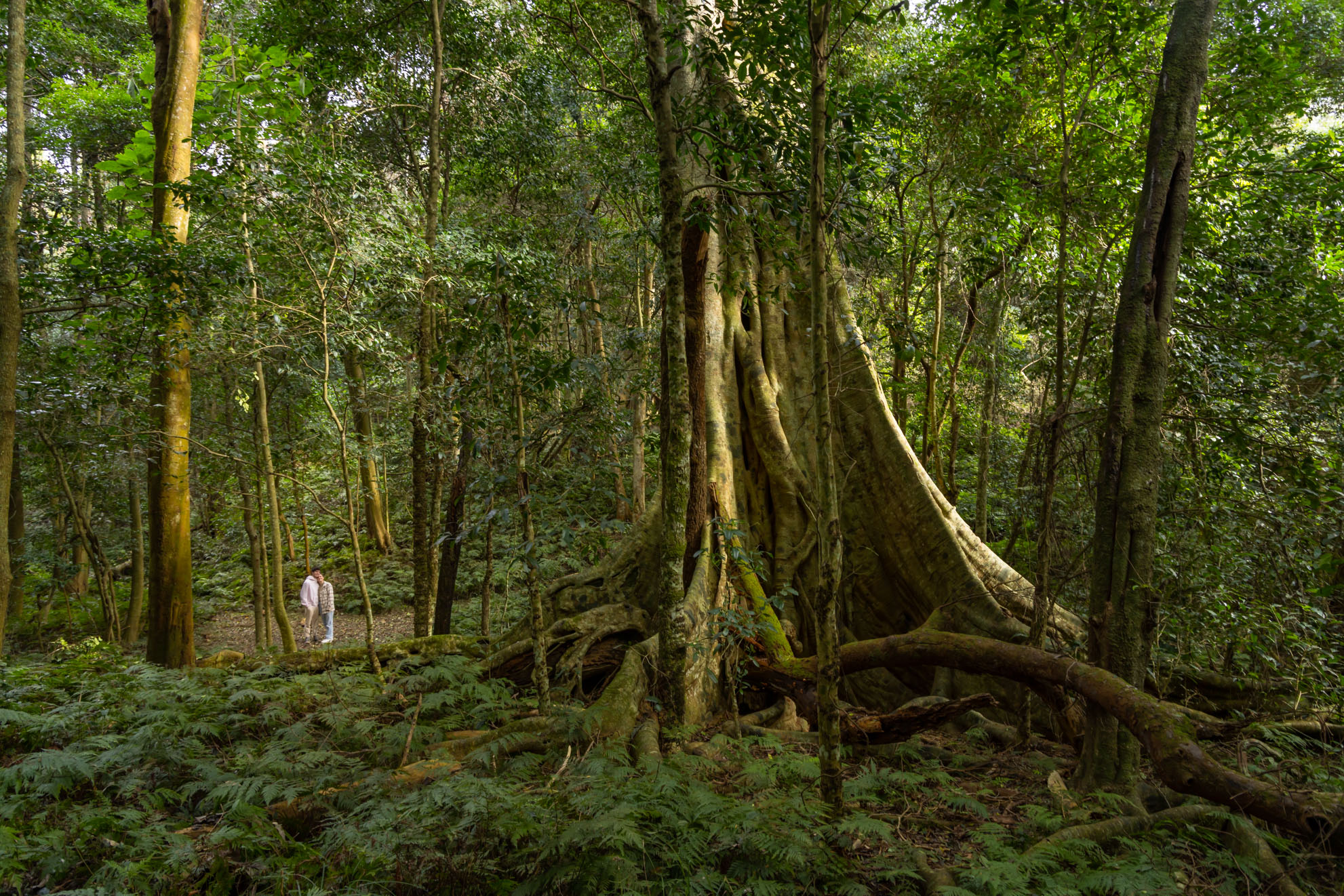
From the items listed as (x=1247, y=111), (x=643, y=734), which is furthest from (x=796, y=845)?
(x=1247, y=111)

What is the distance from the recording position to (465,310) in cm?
581

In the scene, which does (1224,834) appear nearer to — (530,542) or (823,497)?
Result: (823,497)

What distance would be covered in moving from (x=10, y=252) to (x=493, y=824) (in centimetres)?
654

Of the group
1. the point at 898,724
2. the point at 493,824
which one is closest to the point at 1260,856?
the point at 898,724

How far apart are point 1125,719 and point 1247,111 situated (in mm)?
4844

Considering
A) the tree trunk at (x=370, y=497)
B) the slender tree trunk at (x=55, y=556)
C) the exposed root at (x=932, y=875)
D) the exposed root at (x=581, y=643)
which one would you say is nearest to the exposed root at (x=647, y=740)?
the exposed root at (x=581, y=643)

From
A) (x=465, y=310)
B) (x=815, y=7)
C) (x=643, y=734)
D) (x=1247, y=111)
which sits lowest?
(x=643, y=734)

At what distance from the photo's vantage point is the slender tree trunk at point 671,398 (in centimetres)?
437

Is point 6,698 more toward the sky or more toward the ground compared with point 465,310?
more toward the ground

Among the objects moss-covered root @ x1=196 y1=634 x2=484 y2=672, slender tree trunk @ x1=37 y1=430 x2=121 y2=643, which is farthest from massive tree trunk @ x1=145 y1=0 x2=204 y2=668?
slender tree trunk @ x1=37 y1=430 x2=121 y2=643

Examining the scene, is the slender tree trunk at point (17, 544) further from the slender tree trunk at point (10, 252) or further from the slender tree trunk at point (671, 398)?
the slender tree trunk at point (671, 398)

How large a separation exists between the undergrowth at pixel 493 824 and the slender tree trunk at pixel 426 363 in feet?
12.6

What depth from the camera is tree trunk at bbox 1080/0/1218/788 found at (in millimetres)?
3916

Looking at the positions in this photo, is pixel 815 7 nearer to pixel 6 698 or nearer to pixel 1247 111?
pixel 1247 111
